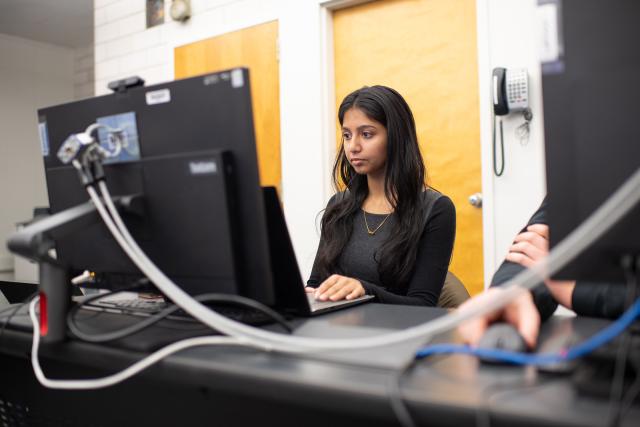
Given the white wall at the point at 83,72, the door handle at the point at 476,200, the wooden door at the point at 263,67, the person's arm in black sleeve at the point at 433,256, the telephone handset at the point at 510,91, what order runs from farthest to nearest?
1. the white wall at the point at 83,72
2. the wooden door at the point at 263,67
3. the door handle at the point at 476,200
4. the telephone handset at the point at 510,91
5. the person's arm in black sleeve at the point at 433,256

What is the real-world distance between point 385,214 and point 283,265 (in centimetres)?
81

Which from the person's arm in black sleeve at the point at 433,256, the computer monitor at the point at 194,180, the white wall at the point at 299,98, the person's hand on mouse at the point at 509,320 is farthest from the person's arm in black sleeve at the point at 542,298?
the white wall at the point at 299,98

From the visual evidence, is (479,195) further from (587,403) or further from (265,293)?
(587,403)

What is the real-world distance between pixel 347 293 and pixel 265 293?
0.32 metres

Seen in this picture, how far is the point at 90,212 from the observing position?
2.45 ft

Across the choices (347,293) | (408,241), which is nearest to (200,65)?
(408,241)

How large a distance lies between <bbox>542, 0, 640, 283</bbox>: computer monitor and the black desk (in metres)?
0.14

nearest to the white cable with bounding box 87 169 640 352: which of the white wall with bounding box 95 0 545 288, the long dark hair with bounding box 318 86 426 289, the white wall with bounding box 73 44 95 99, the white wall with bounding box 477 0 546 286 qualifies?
the long dark hair with bounding box 318 86 426 289

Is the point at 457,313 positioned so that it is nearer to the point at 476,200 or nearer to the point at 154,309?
the point at 154,309

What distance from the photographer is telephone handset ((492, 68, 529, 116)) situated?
6.58ft

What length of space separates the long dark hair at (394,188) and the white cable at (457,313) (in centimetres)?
84

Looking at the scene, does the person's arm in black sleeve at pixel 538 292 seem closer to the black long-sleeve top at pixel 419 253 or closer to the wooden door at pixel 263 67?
the black long-sleeve top at pixel 419 253

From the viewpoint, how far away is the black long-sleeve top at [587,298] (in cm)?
76

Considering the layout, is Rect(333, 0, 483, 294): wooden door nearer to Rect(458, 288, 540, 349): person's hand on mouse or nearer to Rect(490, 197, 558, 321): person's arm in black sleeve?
Rect(490, 197, 558, 321): person's arm in black sleeve
